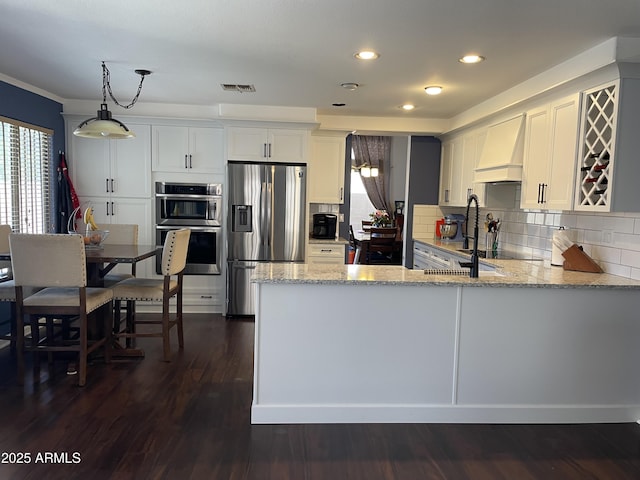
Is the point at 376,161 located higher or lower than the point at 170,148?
higher

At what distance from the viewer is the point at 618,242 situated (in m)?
3.17

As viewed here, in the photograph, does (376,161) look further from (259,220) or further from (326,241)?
(259,220)

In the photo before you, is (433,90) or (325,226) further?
(325,226)

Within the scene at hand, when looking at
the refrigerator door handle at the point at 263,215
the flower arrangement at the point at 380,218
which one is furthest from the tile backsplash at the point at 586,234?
the flower arrangement at the point at 380,218

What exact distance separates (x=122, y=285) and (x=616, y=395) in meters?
3.67

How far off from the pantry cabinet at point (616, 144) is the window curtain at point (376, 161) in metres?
7.13

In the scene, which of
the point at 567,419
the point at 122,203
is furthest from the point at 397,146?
the point at 567,419

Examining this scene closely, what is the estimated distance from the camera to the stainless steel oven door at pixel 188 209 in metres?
5.19

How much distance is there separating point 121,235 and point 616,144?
13.6ft

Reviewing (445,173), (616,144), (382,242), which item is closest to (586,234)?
(616,144)

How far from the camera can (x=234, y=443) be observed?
2.53m

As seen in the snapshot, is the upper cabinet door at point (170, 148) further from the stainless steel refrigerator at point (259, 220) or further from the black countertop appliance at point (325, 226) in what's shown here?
the black countertop appliance at point (325, 226)

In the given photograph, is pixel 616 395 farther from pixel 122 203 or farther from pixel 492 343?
pixel 122 203

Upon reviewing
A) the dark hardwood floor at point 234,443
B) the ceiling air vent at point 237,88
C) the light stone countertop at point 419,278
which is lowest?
the dark hardwood floor at point 234,443
